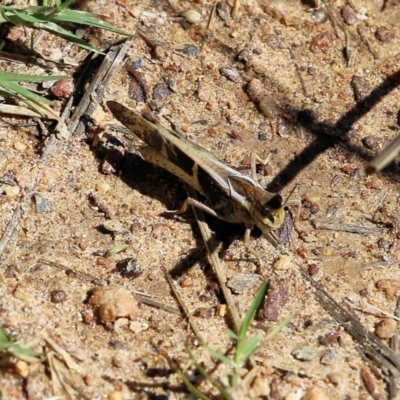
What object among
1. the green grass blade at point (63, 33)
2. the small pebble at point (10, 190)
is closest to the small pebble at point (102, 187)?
the small pebble at point (10, 190)

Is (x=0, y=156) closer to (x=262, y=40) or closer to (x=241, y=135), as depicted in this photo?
(x=241, y=135)

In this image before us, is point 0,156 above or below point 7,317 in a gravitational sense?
above

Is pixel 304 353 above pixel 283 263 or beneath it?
A: beneath

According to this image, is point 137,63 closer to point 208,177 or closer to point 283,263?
point 208,177

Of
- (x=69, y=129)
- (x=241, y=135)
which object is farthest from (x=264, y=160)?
(x=69, y=129)

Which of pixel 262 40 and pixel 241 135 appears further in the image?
pixel 262 40

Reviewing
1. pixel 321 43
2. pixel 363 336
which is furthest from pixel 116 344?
pixel 321 43

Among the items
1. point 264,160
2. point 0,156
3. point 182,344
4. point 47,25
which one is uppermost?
point 47,25
